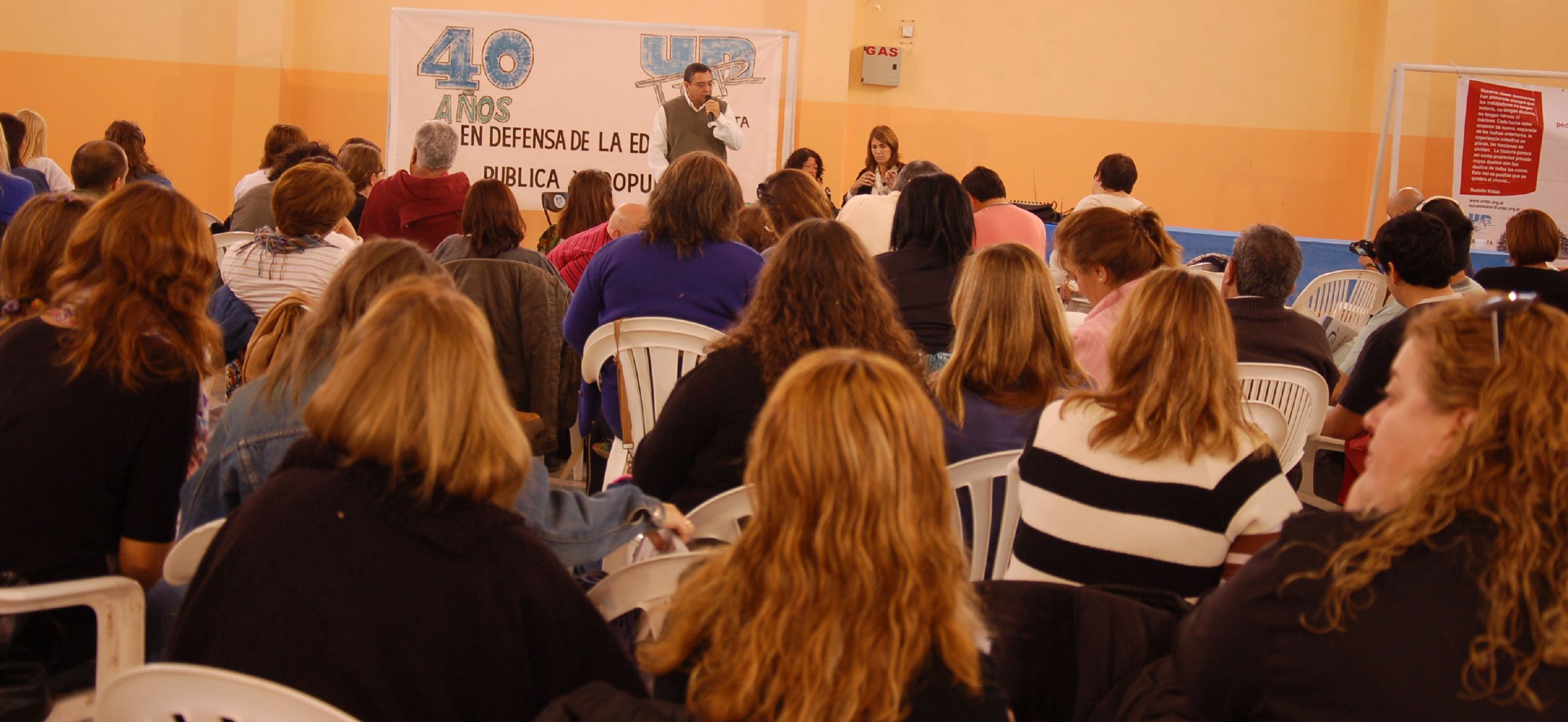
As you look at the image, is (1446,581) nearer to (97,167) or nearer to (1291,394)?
(1291,394)

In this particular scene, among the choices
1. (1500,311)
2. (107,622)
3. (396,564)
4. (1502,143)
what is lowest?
(107,622)

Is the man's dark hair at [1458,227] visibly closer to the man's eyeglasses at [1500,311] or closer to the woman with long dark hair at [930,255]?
the woman with long dark hair at [930,255]

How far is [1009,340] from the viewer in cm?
257

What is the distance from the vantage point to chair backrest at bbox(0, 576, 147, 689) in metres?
1.86

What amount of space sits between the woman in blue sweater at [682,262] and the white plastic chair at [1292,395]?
56.1 inches

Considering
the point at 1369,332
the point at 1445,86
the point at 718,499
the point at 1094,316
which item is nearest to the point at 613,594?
the point at 718,499

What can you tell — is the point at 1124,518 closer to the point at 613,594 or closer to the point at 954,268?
the point at 613,594

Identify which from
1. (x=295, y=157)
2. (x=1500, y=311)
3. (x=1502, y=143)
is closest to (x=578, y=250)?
(x=295, y=157)

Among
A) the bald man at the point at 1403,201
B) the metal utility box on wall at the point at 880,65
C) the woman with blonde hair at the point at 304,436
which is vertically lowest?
the woman with blonde hair at the point at 304,436

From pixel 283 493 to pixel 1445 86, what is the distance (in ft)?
32.6

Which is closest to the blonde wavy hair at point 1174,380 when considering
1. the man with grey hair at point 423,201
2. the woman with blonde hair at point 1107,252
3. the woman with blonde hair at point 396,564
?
the woman with blonde hair at point 396,564

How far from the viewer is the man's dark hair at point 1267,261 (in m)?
3.44

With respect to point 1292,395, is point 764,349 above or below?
above

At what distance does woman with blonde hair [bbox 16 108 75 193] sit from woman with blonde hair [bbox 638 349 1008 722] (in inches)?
238
